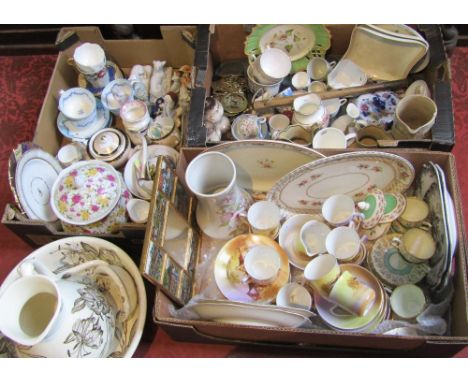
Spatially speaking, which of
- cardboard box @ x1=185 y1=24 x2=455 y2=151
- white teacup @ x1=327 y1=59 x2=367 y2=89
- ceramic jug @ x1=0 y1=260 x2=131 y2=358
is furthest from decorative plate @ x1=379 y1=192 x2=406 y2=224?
ceramic jug @ x1=0 y1=260 x2=131 y2=358

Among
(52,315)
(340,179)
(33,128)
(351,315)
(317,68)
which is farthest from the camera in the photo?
(33,128)

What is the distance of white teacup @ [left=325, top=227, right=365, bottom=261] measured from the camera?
3.42 feet

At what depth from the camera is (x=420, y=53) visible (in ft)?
3.89

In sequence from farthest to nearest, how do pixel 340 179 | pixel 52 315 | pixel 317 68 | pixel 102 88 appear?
pixel 102 88, pixel 317 68, pixel 340 179, pixel 52 315

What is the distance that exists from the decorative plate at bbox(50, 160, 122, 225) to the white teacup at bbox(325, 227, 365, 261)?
1.76 feet

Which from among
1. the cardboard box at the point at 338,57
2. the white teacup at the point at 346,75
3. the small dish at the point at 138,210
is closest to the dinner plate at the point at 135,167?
the small dish at the point at 138,210

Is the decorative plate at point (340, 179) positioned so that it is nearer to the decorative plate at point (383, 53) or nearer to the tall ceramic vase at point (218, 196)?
the tall ceramic vase at point (218, 196)

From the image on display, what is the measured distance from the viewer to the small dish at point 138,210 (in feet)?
3.91

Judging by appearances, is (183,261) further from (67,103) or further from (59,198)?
(67,103)

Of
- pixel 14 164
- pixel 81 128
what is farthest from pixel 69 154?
pixel 14 164

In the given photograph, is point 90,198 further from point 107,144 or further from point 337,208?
point 337,208

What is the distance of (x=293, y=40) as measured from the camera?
1.34m

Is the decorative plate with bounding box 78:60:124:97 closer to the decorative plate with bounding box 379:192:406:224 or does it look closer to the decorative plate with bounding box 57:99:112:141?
the decorative plate with bounding box 57:99:112:141

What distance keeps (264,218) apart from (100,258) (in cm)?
39
